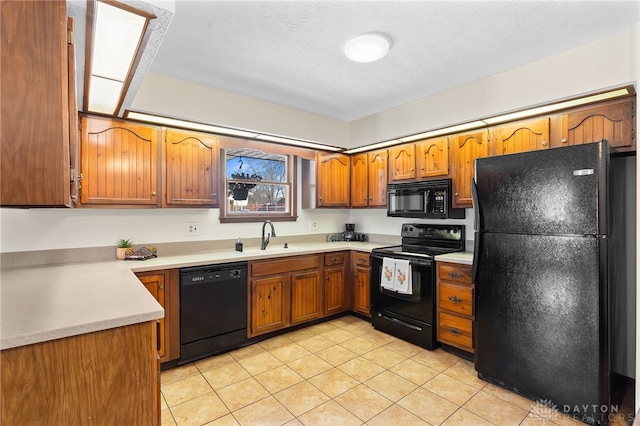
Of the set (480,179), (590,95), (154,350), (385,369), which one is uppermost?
(590,95)

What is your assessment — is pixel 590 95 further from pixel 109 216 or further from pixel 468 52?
pixel 109 216

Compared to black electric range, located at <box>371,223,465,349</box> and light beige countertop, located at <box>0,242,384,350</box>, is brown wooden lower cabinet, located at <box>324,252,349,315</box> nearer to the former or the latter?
black electric range, located at <box>371,223,465,349</box>

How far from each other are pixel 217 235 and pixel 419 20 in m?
2.74

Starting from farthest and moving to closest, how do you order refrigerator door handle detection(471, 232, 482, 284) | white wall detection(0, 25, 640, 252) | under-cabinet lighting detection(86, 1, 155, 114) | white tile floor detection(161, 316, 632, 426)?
1. refrigerator door handle detection(471, 232, 482, 284)
2. white wall detection(0, 25, 640, 252)
3. white tile floor detection(161, 316, 632, 426)
4. under-cabinet lighting detection(86, 1, 155, 114)

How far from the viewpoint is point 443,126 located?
3.19 m

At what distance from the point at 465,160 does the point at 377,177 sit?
3.72 ft

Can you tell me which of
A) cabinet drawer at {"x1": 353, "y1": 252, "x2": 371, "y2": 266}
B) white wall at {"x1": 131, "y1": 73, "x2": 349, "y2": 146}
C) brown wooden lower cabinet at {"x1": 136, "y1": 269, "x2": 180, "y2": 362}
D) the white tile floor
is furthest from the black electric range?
brown wooden lower cabinet at {"x1": 136, "y1": 269, "x2": 180, "y2": 362}

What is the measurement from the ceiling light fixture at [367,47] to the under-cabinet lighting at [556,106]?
1273mm

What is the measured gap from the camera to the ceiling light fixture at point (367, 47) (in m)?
2.18

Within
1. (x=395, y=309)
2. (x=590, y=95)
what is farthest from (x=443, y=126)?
(x=395, y=309)

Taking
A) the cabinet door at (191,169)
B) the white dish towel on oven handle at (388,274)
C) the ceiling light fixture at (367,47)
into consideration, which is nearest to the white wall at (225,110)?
the cabinet door at (191,169)

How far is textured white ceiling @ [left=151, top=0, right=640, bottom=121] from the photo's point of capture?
1.90 metres

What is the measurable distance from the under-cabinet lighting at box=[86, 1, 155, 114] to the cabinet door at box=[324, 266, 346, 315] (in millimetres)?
2679

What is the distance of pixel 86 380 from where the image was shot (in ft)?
3.98
